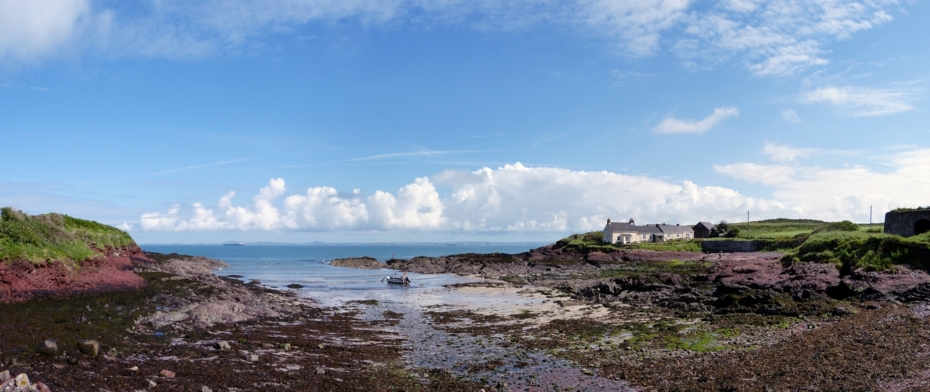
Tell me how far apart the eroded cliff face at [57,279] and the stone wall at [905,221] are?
64758mm

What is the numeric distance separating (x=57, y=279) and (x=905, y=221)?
222ft

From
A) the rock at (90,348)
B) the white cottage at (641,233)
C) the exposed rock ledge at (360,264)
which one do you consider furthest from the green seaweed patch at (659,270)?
the rock at (90,348)

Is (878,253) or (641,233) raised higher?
(878,253)

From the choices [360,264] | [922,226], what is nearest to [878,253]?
A: [922,226]

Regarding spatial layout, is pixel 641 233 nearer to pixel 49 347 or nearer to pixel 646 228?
pixel 646 228

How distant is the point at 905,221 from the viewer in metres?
52.9

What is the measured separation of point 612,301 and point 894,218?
39611 millimetres

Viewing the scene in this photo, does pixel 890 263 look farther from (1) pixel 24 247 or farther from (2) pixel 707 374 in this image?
(1) pixel 24 247

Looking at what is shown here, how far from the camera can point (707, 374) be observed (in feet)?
50.3

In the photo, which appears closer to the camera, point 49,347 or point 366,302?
point 49,347

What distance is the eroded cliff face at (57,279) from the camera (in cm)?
2044

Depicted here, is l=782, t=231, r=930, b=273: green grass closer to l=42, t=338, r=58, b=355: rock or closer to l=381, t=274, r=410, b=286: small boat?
l=381, t=274, r=410, b=286: small boat

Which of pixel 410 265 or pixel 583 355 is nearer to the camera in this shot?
pixel 583 355

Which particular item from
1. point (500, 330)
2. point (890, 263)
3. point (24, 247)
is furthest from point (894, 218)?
point (24, 247)
